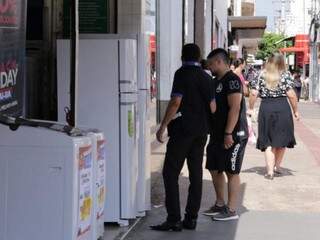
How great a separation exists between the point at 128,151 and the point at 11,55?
231cm

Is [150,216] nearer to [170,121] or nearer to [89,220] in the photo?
[170,121]

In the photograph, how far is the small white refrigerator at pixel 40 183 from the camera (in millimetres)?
4156

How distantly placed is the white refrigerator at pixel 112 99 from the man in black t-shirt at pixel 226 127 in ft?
3.02

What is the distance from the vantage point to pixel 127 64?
6344mm

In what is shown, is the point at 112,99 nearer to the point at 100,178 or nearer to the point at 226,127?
the point at 226,127

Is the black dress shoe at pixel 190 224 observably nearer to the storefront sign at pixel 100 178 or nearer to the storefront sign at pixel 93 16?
the storefront sign at pixel 100 178

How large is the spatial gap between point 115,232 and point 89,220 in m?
2.02

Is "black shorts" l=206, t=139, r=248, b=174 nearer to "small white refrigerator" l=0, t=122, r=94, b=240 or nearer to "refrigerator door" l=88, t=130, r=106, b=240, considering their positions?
"refrigerator door" l=88, t=130, r=106, b=240

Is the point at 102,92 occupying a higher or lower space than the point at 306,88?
higher

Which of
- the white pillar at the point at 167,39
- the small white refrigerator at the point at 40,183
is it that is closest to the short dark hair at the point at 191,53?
the small white refrigerator at the point at 40,183

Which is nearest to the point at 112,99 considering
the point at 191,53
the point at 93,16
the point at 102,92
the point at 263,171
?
the point at 102,92

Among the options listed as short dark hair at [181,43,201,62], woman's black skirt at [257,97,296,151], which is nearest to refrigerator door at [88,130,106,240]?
short dark hair at [181,43,201,62]

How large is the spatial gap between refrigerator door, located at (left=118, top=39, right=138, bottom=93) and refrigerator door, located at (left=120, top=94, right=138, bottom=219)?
84mm

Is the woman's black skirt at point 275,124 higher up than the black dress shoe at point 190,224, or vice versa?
the woman's black skirt at point 275,124
